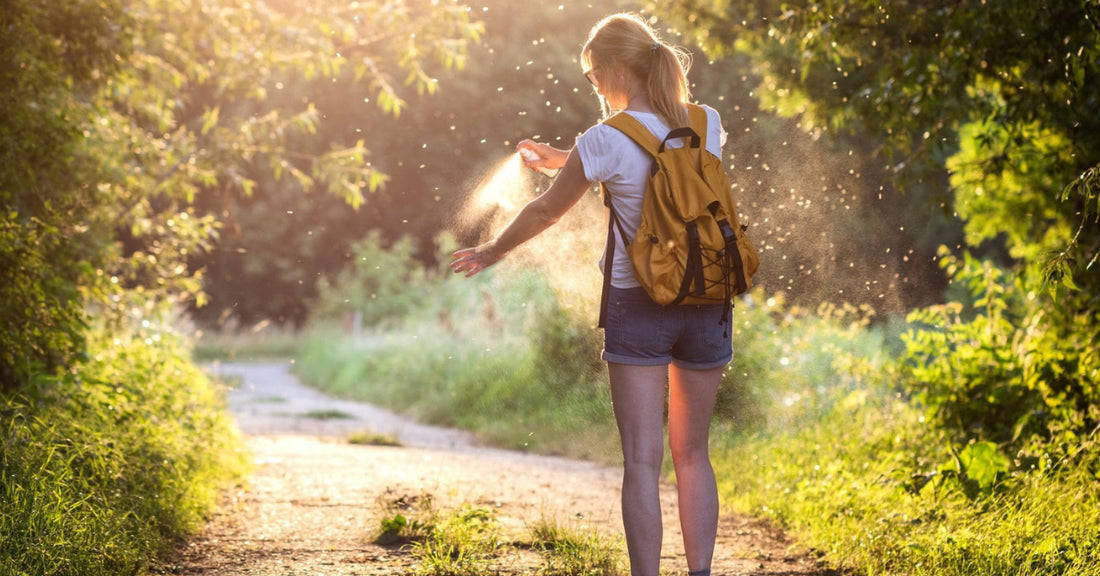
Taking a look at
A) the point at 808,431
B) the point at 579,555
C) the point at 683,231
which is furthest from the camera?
the point at 808,431

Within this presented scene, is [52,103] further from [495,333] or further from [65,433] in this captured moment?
[495,333]

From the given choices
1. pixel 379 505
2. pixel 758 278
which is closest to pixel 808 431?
pixel 758 278

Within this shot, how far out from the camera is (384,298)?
905 inches

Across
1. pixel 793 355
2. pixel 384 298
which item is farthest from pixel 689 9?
pixel 384 298

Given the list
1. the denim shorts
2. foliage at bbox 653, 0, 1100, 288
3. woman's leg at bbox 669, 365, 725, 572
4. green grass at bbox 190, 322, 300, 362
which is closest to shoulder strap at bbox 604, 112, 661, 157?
the denim shorts

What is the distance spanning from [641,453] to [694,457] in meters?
0.24

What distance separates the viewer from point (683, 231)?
121 inches

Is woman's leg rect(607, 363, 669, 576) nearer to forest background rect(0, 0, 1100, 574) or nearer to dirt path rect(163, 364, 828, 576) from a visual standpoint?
dirt path rect(163, 364, 828, 576)

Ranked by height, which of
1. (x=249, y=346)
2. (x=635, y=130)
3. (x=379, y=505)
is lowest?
(x=379, y=505)

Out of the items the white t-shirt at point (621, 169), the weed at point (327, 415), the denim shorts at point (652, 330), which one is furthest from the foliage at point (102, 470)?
the weed at point (327, 415)

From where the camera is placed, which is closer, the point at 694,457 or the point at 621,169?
the point at 621,169

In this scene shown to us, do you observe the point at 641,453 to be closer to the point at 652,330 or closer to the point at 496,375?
the point at 652,330

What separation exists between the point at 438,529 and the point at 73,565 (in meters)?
1.40

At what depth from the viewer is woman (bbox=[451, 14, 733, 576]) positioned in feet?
10.3
